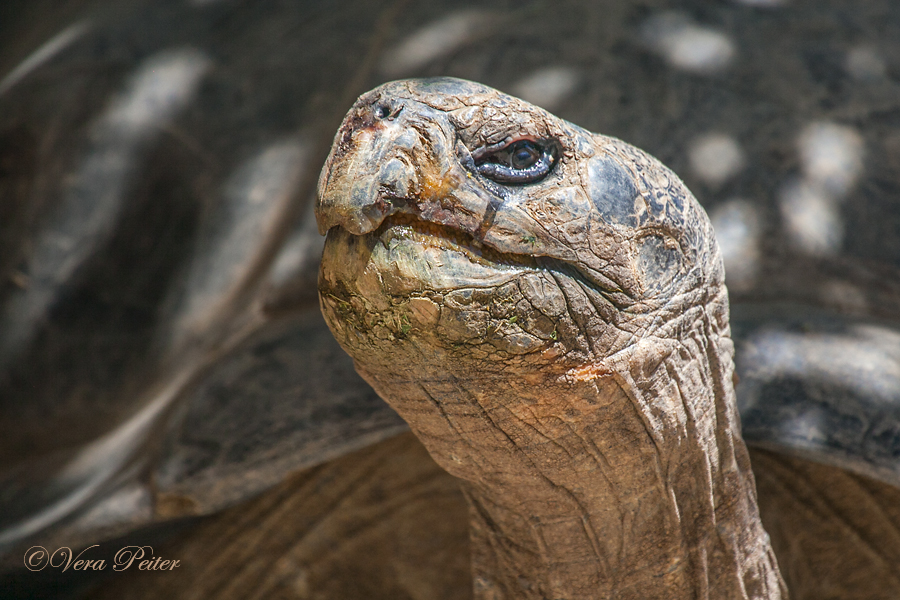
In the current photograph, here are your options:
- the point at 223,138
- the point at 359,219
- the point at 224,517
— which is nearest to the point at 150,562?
the point at 224,517

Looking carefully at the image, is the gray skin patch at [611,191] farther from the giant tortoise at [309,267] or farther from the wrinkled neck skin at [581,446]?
the giant tortoise at [309,267]

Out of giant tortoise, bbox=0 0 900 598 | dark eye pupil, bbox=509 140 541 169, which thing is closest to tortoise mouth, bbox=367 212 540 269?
dark eye pupil, bbox=509 140 541 169

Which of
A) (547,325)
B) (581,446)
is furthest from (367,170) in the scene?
(581,446)

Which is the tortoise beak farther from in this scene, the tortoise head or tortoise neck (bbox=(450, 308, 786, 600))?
tortoise neck (bbox=(450, 308, 786, 600))

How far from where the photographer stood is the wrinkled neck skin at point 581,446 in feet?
2.81

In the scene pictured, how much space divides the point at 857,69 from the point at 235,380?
77.1 inches

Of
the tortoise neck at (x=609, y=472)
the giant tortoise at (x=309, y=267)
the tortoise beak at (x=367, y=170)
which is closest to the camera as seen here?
the tortoise beak at (x=367, y=170)

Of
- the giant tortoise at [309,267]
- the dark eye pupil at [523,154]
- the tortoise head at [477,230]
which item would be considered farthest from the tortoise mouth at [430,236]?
the giant tortoise at [309,267]

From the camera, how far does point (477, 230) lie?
0.81 metres

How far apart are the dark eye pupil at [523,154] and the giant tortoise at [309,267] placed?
471 millimetres

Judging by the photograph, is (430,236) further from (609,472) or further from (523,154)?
(609,472)

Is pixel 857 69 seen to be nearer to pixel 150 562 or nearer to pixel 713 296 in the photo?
pixel 713 296

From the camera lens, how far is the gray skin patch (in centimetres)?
88

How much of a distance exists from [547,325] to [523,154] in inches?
8.0
